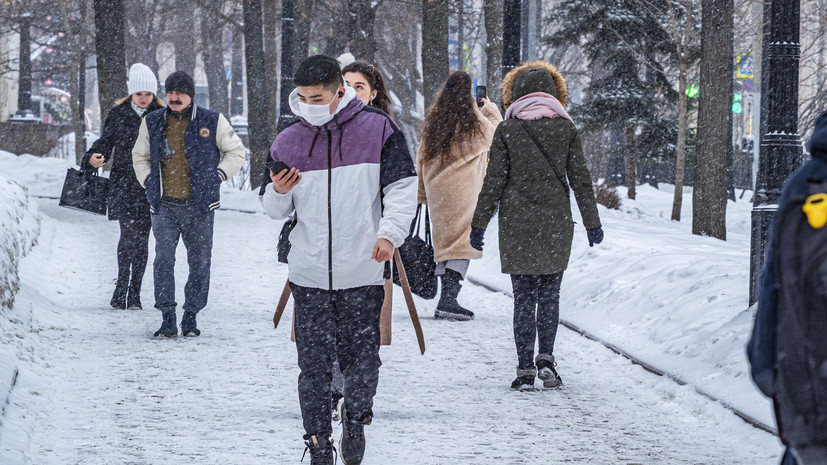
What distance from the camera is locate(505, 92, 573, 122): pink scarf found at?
22.3 feet

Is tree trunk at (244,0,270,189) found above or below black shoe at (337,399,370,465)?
above

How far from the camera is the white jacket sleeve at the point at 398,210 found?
15.6 ft

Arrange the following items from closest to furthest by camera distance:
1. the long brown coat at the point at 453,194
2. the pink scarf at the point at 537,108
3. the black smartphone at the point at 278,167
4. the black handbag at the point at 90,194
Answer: the black smartphone at the point at 278,167
the pink scarf at the point at 537,108
the long brown coat at the point at 453,194
the black handbag at the point at 90,194

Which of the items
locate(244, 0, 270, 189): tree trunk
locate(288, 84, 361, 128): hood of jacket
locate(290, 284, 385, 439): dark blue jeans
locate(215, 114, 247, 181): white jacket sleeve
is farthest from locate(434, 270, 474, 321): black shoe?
locate(244, 0, 270, 189): tree trunk

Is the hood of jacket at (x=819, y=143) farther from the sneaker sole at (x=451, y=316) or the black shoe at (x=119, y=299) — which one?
the black shoe at (x=119, y=299)

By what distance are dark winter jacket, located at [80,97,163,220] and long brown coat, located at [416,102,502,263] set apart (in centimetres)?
242

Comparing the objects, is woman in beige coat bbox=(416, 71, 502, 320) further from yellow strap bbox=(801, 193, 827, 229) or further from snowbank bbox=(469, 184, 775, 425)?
yellow strap bbox=(801, 193, 827, 229)

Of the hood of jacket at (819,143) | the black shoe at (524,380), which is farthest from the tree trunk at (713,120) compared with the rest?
the hood of jacket at (819,143)

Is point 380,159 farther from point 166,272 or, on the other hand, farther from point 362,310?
point 166,272

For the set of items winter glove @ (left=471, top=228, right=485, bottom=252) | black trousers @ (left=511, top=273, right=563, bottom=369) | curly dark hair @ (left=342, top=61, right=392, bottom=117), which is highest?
curly dark hair @ (left=342, top=61, right=392, bottom=117)

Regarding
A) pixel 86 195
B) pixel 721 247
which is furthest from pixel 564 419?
pixel 721 247

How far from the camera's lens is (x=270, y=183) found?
4.91m

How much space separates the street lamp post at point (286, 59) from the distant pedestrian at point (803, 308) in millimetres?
15025

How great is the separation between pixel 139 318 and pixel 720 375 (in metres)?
4.92
